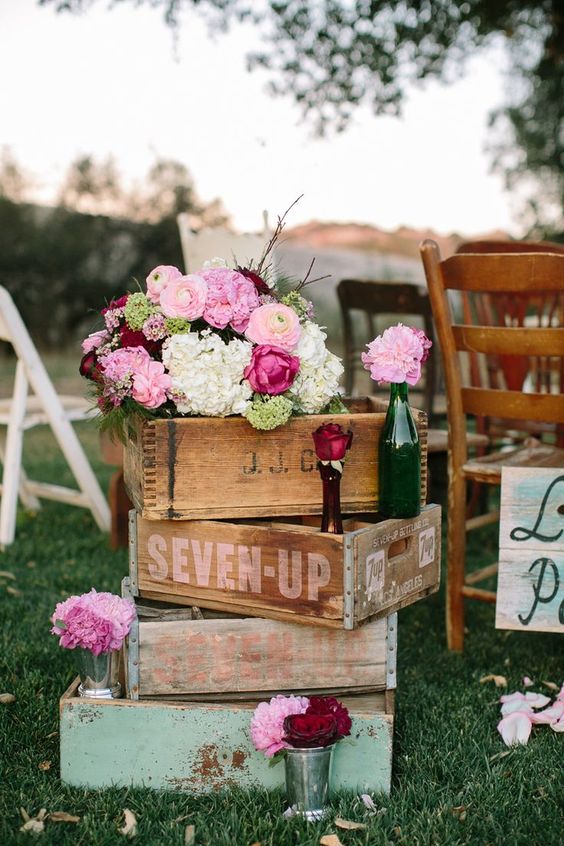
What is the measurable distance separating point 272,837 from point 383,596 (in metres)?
0.59

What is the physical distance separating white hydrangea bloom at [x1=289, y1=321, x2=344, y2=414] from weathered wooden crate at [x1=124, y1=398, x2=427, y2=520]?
0.04 metres

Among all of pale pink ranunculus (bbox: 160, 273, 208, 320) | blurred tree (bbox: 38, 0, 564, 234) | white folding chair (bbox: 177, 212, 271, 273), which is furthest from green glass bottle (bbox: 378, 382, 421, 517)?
blurred tree (bbox: 38, 0, 564, 234)

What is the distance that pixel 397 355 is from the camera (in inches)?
84.2

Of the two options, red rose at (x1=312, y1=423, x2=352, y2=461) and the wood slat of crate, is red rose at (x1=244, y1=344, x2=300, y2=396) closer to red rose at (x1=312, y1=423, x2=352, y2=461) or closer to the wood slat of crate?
red rose at (x1=312, y1=423, x2=352, y2=461)

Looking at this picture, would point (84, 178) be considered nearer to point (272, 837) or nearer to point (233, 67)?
point (233, 67)

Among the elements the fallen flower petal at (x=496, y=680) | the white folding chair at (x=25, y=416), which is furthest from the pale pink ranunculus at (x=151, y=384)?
the white folding chair at (x=25, y=416)

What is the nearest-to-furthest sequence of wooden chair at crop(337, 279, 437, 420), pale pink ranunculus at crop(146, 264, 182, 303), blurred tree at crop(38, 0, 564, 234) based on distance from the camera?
pale pink ranunculus at crop(146, 264, 182, 303) < wooden chair at crop(337, 279, 437, 420) < blurred tree at crop(38, 0, 564, 234)

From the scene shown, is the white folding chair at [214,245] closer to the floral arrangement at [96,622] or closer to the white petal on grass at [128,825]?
the floral arrangement at [96,622]

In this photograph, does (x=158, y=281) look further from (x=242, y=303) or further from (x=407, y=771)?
(x=407, y=771)

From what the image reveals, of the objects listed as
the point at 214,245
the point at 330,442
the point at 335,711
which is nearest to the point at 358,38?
the point at 214,245

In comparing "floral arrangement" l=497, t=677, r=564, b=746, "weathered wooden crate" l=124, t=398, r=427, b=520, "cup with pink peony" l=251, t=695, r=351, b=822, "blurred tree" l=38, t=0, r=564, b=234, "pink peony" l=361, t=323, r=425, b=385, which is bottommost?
"floral arrangement" l=497, t=677, r=564, b=746

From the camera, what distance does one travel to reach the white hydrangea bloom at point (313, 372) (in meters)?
2.16

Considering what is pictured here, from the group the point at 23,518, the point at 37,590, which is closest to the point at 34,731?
the point at 37,590

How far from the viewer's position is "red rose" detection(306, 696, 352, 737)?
1914 mm
